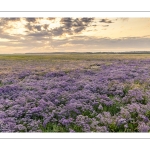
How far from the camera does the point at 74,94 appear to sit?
4777 millimetres

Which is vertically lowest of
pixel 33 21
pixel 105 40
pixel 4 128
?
pixel 4 128

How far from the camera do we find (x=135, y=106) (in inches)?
172

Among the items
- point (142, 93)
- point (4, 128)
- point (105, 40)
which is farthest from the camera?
point (105, 40)

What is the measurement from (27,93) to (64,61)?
121 centimetres

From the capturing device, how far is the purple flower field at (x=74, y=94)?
410 centimetres

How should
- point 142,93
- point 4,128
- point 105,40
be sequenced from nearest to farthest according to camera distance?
point 4,128, point 142,93, point 105,40

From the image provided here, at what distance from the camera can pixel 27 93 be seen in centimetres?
479

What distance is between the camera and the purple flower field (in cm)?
410
